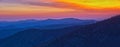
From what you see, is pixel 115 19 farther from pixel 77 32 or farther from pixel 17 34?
pixel 17 34

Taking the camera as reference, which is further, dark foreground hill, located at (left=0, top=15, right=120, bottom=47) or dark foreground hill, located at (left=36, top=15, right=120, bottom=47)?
dark foreground hill, located at (left=0, top=15, right=120, bottom=47)

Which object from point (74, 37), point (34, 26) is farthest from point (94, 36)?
point (34, 26)

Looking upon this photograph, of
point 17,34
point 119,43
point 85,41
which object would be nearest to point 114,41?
point 119,43

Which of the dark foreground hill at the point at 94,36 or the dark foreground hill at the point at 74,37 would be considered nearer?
the dark foreground hill at the point at 94,36

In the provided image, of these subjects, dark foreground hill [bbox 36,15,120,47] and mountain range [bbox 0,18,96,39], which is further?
mountain range [bbox 0,18,96,39]

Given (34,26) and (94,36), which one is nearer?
(94,36)

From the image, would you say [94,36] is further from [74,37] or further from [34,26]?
[34,26]

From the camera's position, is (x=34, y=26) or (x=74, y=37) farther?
(x=34, y=26)

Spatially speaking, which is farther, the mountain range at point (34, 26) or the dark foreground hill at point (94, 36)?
the mountain range at point (34, 26)
